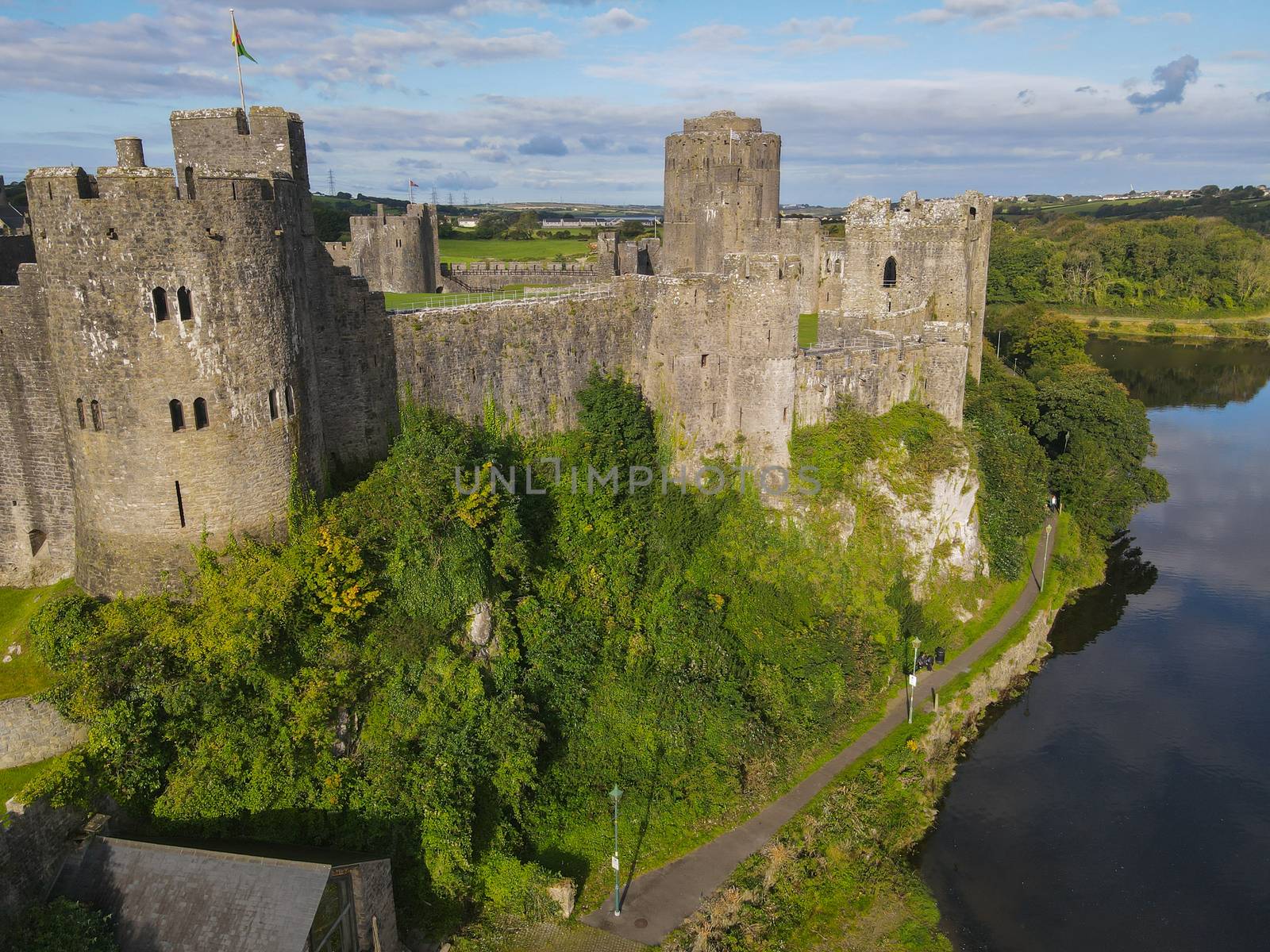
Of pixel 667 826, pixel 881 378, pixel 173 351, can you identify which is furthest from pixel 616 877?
pixel 881 378

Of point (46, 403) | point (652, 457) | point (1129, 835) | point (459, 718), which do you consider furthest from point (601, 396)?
point (1129, 835)

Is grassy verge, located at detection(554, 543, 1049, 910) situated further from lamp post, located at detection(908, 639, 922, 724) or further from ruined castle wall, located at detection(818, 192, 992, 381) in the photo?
ruined castle wall, located at detection(818, 192, 992, 381)

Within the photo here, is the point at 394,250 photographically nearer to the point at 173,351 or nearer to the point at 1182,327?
the point at 173,351

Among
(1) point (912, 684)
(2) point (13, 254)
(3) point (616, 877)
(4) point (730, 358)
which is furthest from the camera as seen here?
(4) point (730, 358)

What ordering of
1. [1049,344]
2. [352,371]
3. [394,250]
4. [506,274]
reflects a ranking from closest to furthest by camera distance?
[352,371] → [394,250] → [506,274] → [1049,344]

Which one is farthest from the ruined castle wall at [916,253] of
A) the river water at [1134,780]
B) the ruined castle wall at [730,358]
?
the river water at [1134,780]
